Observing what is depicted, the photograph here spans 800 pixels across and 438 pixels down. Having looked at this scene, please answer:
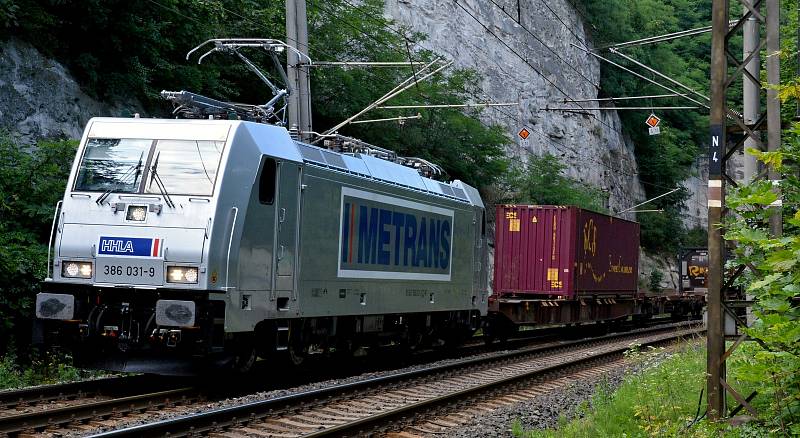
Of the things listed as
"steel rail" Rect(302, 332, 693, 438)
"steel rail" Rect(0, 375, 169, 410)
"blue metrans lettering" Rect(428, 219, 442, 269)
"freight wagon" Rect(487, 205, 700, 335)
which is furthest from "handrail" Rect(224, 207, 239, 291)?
"freight wagon" Rect(487, 205, 700, 335)

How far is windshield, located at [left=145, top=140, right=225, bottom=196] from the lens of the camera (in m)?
11.7

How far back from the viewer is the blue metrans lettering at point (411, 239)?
54.9 feet

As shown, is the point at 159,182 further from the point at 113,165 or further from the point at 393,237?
→ the point at 393,237

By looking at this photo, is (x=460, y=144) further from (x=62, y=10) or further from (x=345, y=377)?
(x=345, y=377)

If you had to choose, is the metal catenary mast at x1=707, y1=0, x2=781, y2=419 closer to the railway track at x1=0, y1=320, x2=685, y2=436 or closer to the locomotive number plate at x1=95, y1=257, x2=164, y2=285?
the railway track at x1=0, y1=320, x2=685, y2=436

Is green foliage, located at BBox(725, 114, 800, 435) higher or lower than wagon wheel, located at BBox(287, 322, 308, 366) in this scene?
higher

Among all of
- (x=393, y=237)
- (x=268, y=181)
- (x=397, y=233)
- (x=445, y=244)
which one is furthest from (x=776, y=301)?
(x=445, y=244)

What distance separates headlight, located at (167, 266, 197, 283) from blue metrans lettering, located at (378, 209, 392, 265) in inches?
200

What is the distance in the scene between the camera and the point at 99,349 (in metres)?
11.7

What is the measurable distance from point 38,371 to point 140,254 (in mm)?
3956

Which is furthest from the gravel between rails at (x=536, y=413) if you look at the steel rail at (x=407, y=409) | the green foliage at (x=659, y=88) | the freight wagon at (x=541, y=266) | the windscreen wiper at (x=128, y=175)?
the green foliage at (x=659, y=88)

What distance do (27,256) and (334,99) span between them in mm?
14956

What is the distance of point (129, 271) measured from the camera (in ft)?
37.3

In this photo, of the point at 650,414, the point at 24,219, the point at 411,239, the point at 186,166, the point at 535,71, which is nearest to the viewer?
the point at 650,414
